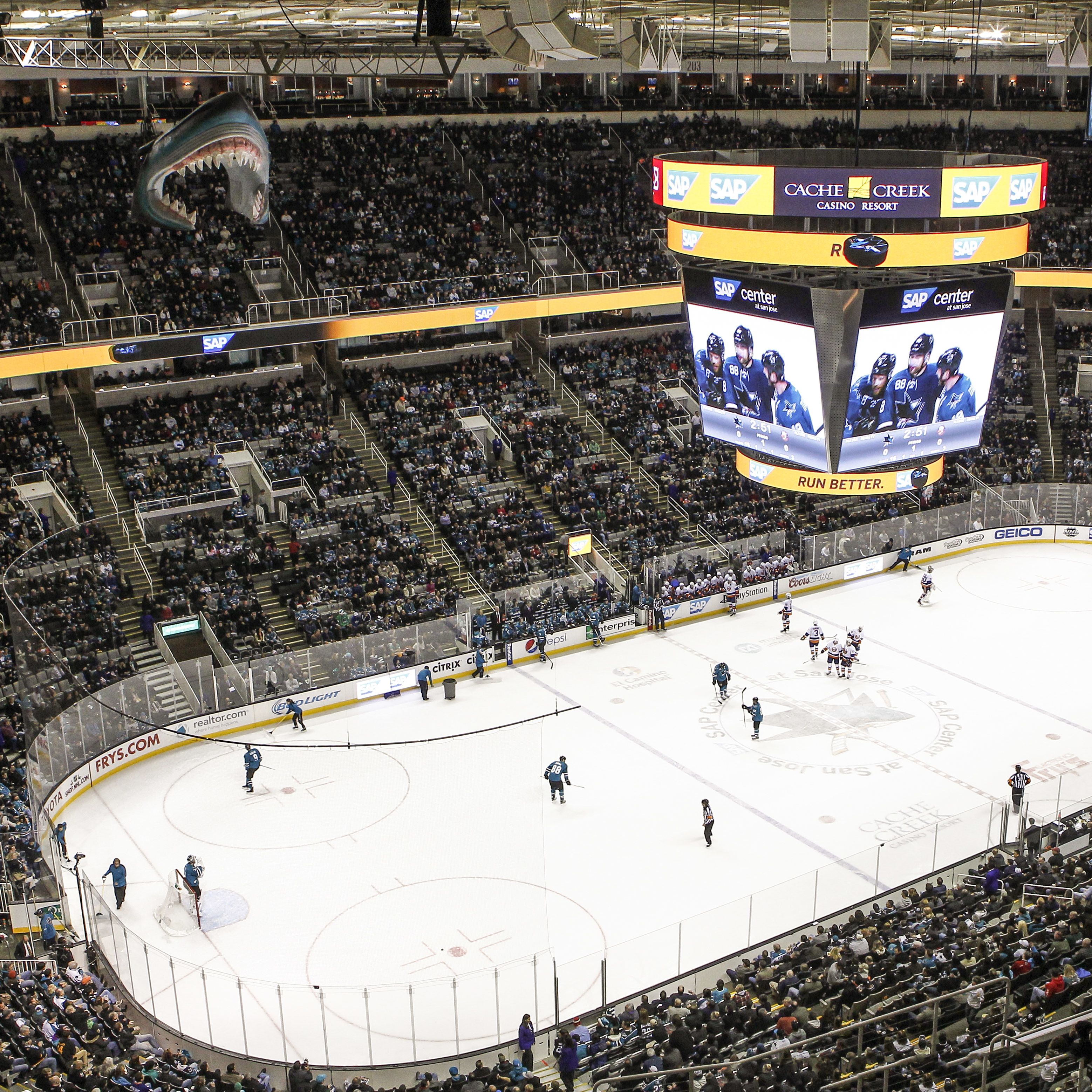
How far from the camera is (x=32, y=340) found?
32.8 m

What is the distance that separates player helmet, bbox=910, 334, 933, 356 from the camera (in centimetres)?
2334

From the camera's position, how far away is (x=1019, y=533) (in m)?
42.3

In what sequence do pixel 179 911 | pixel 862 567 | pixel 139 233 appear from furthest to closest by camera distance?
1. pixel 862 567
2. pixel 139 233
3. pixel 179 911

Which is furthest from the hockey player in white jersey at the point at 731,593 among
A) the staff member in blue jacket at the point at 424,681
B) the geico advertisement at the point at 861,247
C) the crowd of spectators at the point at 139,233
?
the crowd of spectators at the point at 139,233

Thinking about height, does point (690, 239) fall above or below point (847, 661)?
above

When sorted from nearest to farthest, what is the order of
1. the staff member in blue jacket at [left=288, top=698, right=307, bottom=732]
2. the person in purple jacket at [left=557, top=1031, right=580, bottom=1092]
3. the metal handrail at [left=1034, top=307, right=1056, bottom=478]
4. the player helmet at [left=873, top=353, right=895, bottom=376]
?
the person in purple jacket at [left=557, top=1031, right=580, bottom=1092], the player helmet at [left=873, top=353, right=895, bottom=376], the staff member in blue jacket at [left=288, top=698, right=307, bottom=732], the metal handrail at [left=1034, top=307, right=1056, bottom=478]

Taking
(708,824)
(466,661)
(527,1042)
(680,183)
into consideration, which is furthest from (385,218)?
(527,1042)

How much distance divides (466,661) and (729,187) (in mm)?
14031

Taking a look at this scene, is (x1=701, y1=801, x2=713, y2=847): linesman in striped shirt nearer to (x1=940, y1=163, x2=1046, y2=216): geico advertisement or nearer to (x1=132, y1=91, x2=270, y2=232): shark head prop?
(x1=940, y1=163, x2=1046, y2=216): geico advertisement

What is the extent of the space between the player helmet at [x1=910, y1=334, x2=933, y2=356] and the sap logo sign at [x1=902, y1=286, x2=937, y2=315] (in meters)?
0.56

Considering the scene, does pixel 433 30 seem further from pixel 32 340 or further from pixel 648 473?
pixel 648 473

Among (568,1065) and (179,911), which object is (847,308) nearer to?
(568,1065)

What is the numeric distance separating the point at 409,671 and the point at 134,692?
657cm

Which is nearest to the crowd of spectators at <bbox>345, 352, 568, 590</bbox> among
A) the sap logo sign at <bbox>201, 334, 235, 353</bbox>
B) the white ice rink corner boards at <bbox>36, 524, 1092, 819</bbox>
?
the white ice rink corner boards at <bbox>36, 524, 1092, 819</bbox>
